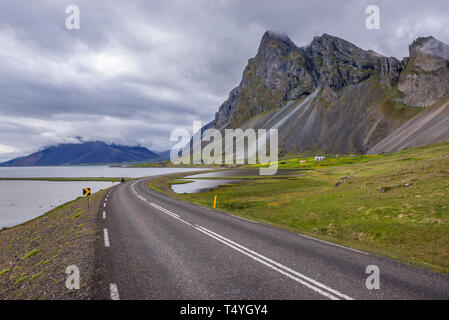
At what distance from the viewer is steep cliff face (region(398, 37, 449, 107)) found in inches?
5818

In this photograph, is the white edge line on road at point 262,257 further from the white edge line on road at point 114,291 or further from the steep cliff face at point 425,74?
the steep cliff face at point 425,74

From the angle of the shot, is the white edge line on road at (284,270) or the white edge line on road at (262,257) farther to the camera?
the white edge line on road at (262,257)

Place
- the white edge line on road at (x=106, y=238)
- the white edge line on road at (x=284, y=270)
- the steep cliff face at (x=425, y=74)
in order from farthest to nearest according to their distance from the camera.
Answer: the steep cliff face at (x=425, y=74) < the white edge line on road at (x=106, y=238) < the white edge line on road at (x=284, y=270)

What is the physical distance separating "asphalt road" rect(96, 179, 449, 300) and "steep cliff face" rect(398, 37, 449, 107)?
187 m

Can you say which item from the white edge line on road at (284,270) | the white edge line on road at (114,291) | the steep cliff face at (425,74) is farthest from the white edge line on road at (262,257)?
the steep cliff face at (425,74)

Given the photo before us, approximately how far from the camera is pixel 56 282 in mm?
7285

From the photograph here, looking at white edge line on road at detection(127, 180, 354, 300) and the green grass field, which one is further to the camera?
the green grass field

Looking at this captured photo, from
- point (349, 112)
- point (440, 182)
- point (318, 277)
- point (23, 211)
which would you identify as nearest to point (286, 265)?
point (318, 277)

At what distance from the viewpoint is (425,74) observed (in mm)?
154250

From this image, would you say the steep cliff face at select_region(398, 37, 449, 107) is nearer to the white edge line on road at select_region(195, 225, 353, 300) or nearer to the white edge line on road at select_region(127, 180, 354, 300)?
the white edge line on road at select_region(195, 225, 353, 300)

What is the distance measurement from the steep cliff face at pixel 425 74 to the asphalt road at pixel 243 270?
18746 centimetres

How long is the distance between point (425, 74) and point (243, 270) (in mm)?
203583

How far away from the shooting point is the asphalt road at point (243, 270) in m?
6.36

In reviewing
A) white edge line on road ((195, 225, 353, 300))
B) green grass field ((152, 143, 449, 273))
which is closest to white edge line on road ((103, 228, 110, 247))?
white edge line on road ((195, 225, 353, 300))
